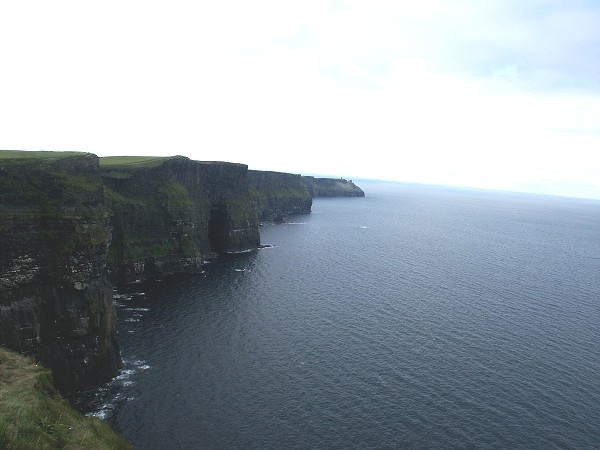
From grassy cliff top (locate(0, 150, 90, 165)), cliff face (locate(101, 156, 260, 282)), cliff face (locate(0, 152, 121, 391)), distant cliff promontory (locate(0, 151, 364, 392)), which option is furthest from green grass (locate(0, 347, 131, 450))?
cliff face (locate(101, 156, 260, 282))

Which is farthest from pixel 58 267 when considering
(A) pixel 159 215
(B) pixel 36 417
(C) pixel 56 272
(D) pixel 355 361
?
(A) pixel 159 215

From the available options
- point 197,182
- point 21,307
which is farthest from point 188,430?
point 197,182

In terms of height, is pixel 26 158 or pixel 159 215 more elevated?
pixel 26 158

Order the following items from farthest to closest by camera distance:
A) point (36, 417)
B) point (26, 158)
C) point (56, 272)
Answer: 1. point (26, 158)
2. point (56, 272)
3. point (36, 417)

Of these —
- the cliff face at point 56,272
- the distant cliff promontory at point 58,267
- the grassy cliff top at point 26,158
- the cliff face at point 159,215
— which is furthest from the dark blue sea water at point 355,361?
the grassy cliff top at point 26,158

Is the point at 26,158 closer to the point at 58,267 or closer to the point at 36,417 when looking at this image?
the point at 58,267

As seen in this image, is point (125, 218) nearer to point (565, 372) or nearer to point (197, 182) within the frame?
point (197, 182)
